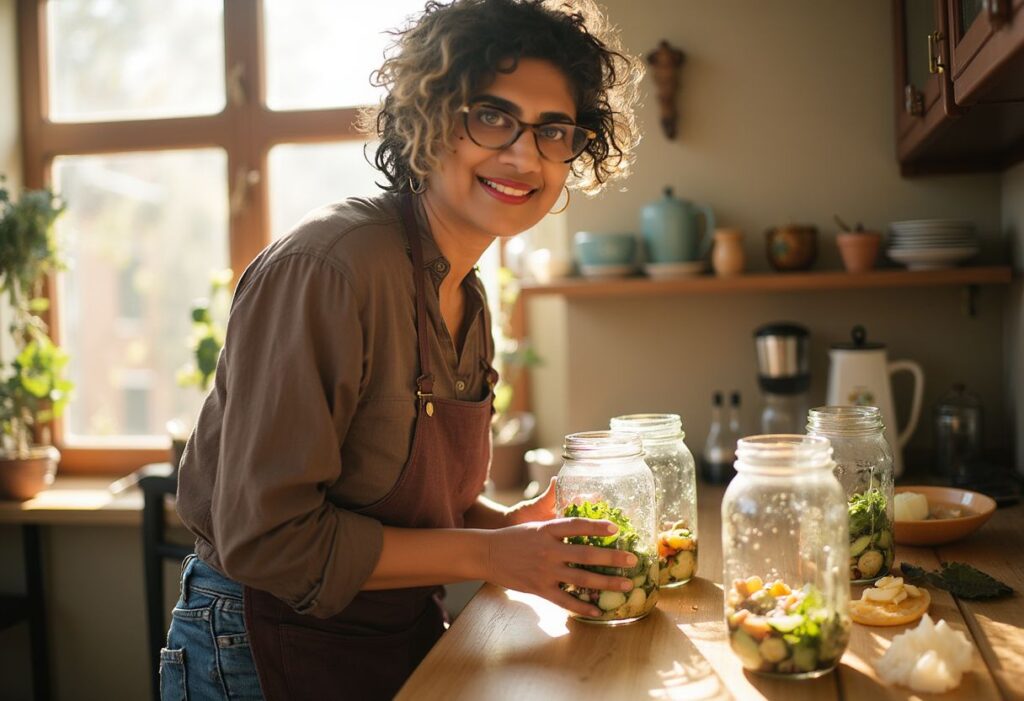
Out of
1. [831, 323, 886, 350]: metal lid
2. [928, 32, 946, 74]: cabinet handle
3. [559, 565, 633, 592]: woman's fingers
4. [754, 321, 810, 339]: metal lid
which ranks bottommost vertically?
[559, 565, 633, 592]: woman's fingers

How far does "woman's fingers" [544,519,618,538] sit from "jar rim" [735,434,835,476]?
0.60 ft

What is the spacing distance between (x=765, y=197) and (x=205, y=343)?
5.13ft

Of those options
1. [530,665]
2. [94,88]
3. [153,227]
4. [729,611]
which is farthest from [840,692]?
[94,88]

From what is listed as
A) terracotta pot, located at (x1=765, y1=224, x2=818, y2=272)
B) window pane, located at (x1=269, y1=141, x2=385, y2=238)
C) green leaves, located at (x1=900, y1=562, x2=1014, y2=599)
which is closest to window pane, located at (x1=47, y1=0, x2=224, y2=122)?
window pane, located at (x1=269, y1=141, x2=385, y2=238)

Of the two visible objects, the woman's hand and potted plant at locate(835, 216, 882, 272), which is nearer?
the woman's hand

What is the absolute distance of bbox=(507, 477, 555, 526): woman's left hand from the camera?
154 cm

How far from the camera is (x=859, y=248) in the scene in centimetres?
235

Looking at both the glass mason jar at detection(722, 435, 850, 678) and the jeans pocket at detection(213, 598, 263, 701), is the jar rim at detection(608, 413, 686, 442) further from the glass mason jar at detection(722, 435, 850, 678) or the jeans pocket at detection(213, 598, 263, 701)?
the jeans pocket at detection(213, 598, 263, 701)

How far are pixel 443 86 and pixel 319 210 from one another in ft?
0.78

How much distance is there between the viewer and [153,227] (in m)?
3.29

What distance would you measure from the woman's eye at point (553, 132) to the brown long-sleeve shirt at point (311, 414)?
0.25 metres

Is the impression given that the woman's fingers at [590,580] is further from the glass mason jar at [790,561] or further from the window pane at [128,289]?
the window pane at [128,289]

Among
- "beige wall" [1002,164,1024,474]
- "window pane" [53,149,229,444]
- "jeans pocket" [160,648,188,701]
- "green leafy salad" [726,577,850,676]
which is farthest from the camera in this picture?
"window pane" [53,149,229,444]

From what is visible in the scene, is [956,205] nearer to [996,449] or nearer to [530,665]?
[996,449]
